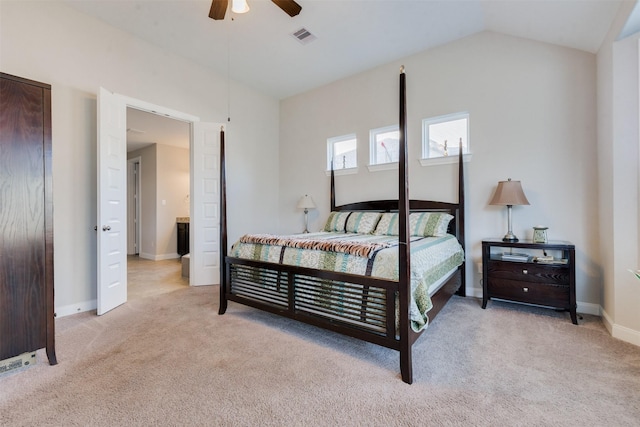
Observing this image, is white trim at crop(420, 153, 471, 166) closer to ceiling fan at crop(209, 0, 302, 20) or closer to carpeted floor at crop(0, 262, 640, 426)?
carpeted floor at crop(0, 262, 640, 426)

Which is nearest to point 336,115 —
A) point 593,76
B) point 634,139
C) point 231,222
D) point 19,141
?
point 231,222

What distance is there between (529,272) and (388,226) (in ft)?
4.56

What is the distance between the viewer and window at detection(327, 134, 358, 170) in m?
4.27

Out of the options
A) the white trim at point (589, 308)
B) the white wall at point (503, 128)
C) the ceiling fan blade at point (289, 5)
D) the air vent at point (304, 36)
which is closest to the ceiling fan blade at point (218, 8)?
the ceiling fan blade at point (289, 5)

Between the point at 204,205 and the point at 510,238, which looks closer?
the point at 510,238

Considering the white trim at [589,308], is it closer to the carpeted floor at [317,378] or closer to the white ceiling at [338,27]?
the carpeted floor at [317,378]

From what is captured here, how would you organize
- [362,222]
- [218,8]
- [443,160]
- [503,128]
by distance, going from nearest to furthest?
[218,8], [503,128], [443,160], [362,222]

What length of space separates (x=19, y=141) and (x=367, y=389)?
98.7 inches

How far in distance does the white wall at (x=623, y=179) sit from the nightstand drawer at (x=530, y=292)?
0.31 meters

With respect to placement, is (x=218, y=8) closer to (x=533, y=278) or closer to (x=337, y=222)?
(x=337, y=222)

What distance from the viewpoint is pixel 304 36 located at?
331cm

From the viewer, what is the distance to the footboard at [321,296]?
1773mm

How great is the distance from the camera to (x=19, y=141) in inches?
67.6

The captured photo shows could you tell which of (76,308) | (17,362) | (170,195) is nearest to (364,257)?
(17,362)
